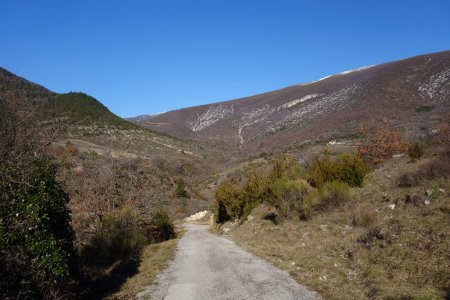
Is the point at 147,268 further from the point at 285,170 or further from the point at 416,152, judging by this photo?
the point at 416,152

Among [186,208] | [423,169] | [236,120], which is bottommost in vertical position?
[186,208]

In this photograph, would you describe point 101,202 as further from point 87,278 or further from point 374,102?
point 374,102

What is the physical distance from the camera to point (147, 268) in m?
11.3

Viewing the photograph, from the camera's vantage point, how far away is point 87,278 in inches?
394

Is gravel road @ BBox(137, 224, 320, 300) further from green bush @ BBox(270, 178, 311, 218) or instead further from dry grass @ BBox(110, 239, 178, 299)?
green bush @ BBox(270, 178, 311, 218)

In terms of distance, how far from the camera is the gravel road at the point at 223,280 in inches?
312

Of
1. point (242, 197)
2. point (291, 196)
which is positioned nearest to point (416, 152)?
point (291, 196)

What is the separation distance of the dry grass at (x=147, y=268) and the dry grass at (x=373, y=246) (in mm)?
2893

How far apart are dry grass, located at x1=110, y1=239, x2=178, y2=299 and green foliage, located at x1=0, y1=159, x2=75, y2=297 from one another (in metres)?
2.08

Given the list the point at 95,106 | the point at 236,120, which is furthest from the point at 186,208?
the point at 236,120

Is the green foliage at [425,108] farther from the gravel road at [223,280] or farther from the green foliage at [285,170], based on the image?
the gravel road at [223,280]

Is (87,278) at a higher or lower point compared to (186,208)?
higher

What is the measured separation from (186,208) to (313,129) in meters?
38.4

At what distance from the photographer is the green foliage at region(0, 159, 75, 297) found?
596cm
